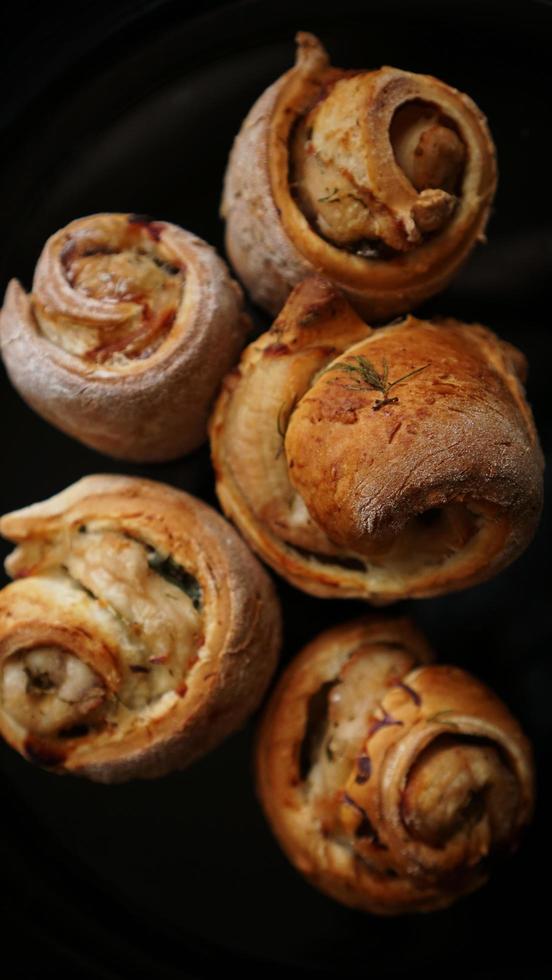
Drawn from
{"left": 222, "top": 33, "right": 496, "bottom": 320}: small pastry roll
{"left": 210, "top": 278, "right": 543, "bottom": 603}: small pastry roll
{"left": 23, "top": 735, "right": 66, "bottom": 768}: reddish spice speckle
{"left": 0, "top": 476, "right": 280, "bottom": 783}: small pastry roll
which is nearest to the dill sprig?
{"left": 210, "top": 278, "right": 543, "bottom": 603}: small pastry roll

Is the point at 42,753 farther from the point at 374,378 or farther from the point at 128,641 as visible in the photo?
the point at 374,378

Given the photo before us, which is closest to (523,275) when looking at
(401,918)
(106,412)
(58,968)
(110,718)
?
(106,412)

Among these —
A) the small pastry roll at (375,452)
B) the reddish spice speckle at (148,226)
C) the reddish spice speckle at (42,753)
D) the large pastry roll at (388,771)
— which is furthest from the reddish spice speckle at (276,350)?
the reddish spice speckle at (42,753)

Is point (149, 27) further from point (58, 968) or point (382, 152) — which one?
point (58, 968)

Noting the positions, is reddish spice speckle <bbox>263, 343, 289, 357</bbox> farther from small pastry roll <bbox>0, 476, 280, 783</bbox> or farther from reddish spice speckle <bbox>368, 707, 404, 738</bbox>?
reddish spice speckle <bbox>368, 707, 404, 738</bbox>

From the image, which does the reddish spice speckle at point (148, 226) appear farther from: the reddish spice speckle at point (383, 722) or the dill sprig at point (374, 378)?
the reddish spice speckle at point (383, 722)

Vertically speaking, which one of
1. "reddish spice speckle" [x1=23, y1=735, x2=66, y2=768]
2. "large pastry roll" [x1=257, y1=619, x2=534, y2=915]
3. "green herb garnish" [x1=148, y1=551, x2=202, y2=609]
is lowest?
"large pastry roll" [x1=257, y1=619, x2=534, y2=915]
